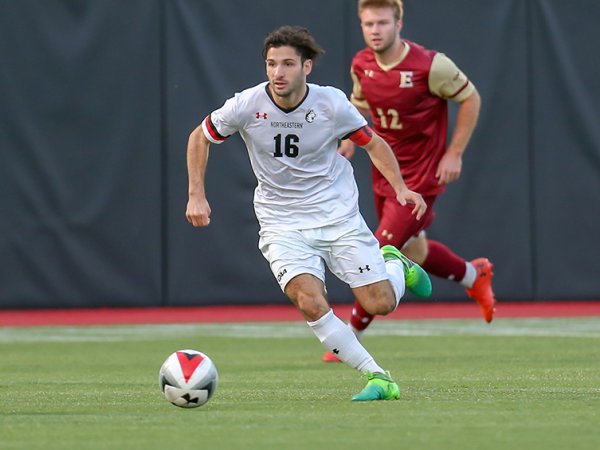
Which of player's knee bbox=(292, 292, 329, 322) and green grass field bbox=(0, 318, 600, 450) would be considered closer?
green grass field bbox=(0, 318, 600, 450)

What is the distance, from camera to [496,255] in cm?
1585

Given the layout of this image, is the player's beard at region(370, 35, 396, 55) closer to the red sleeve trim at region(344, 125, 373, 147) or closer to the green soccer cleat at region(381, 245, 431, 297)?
the green soccer cleat at region(381, 245, 431, 297)

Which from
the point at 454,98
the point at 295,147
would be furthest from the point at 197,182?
the point at 454,98

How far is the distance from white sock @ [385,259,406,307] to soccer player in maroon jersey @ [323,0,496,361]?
154cm

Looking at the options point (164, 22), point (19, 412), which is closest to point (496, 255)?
point (164, 22)

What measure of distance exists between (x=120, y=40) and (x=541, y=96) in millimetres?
4601

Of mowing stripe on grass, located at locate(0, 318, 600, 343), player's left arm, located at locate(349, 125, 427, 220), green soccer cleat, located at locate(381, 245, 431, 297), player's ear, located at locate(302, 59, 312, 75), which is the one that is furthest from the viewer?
mowing stripe on grass, located at locate(0, 318, 600, 343)

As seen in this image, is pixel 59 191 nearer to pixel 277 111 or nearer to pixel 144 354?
pixel 144 354

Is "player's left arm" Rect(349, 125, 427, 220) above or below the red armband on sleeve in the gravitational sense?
below

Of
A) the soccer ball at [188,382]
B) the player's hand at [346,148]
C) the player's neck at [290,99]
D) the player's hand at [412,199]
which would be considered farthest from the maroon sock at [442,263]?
the soccer ball at [188,382]

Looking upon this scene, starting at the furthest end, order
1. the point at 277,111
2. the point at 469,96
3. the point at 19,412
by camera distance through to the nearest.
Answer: the point at 469,96 < the point at 277,111 < the point at 19,412

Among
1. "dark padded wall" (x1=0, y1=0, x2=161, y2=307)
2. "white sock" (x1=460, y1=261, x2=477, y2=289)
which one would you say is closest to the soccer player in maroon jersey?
"white sock" (x1=460, y1=261, x2=477, y2=289)

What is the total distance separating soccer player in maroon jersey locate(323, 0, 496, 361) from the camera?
33.4 feet

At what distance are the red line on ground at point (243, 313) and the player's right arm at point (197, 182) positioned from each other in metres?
6.81
